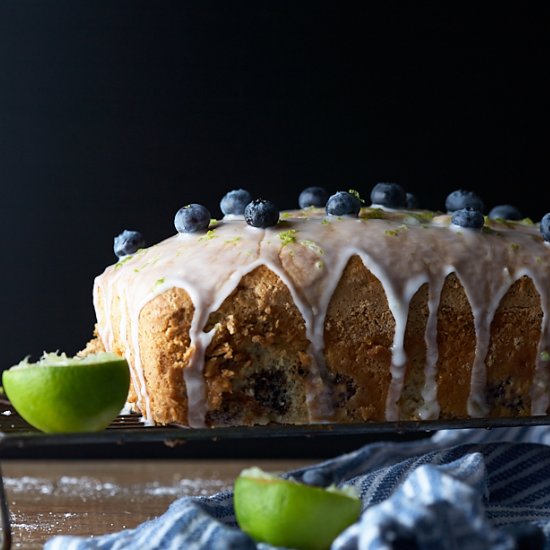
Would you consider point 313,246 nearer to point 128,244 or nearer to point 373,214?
point 373,214

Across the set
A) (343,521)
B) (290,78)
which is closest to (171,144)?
(290,78)

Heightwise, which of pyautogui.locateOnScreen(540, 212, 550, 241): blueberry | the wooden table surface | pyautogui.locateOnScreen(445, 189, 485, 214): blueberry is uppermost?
pyautogui.locateOnScreen(445, 189, 485, 214): blueberry

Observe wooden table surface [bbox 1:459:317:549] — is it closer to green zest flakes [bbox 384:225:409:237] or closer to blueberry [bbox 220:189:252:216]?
blueberry [bbox 220:189:252:216]

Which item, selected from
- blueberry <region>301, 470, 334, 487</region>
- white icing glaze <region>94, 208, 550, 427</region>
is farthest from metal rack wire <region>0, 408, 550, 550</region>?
white icing glaze <region>94, 208, 550, 427</region>

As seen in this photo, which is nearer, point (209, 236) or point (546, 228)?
point (209, 236)

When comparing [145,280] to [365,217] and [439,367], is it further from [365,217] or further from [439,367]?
[439,367]

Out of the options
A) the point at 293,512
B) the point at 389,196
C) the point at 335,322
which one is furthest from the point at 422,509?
the point at 389,196

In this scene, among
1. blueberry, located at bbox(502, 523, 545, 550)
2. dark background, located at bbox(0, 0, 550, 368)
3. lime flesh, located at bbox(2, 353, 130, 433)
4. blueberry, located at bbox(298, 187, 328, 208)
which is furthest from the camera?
dark background, located at bbox(0, 0, 550, 368)
